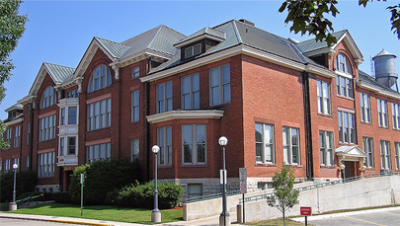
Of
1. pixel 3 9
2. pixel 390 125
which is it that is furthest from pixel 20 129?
pixel 390 125

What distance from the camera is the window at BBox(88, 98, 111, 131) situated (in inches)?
1480

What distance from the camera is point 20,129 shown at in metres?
Answer: 51.9

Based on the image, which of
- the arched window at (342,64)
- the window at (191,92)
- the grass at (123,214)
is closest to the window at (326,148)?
the arched window at (342,64)

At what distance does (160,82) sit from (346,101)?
15586 millimetres

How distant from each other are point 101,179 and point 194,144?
7.88 meters

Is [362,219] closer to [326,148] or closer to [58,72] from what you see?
[326,148]

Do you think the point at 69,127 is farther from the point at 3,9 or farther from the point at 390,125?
the point at 390,125

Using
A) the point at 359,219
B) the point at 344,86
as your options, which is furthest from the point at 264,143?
the point at 344,86

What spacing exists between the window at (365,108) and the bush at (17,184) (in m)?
34.5

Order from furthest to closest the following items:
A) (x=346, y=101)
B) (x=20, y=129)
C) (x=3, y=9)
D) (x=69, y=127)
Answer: (x=20, y=129) → (x=69, y=127) → (x=346, y=101) → (x=3, y=9)

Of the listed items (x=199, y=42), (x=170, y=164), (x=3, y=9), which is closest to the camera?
(x=3, y=9)

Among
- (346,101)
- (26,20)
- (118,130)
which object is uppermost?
(26,20)

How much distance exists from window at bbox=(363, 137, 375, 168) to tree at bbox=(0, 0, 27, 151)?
29.2 meters

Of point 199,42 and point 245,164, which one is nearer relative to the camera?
point 245,164
